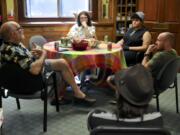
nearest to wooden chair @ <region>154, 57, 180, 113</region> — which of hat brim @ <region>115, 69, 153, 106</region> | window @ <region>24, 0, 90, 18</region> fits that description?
hat brim @ <region>115, 69, 153, 106</region>

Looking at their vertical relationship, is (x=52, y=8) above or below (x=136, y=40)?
above

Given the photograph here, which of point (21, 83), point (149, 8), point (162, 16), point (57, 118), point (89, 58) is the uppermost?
point (149, 8)

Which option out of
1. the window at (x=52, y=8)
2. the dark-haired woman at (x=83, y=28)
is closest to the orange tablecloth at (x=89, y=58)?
the dark-haired woman at (x=83, y=28)

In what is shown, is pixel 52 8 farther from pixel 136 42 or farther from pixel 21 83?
pixel 21 83

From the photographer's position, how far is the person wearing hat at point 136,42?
4.09m

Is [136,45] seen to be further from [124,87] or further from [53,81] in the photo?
[124,87]

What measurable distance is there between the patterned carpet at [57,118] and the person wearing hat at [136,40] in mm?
650

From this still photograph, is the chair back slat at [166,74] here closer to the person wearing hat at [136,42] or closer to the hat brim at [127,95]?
the person wearing hat at [136,42]

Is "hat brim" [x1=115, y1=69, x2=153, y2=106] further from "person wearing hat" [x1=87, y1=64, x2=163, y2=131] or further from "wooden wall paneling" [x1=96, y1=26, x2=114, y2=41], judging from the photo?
"wooden wall paneling" [x1=96, y1=26, x2=114, y2=41]

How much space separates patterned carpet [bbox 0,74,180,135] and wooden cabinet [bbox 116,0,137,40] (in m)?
2.05

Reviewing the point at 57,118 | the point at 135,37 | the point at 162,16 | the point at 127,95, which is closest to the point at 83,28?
the point at 135,37

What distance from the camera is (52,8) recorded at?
19.1 ft

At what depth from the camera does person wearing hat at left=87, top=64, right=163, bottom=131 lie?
61.3 inches

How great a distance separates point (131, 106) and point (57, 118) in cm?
170
